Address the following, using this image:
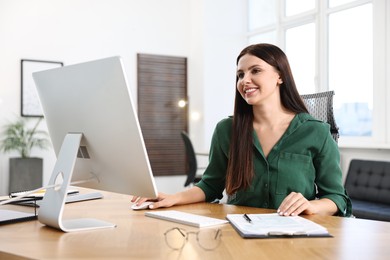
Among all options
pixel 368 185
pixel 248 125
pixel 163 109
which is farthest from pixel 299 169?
pixel 163 109

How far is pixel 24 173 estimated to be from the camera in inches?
210

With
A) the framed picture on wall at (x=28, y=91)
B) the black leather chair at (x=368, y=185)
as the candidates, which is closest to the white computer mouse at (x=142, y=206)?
the black leather chair at (x=368, y=185)

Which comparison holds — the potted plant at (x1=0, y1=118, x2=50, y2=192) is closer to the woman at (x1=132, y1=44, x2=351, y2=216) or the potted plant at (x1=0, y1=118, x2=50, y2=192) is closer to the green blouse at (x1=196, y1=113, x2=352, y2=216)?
the woman at (x1=132, y1=44, x2=351, y2=216)

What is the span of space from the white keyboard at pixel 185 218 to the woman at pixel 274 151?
4.9 inches

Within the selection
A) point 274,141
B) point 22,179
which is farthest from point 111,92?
point 22,179

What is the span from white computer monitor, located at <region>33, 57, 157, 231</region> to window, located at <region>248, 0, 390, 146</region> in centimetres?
367

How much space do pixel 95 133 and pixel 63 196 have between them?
0.20 meters

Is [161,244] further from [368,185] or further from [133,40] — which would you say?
[133,40]

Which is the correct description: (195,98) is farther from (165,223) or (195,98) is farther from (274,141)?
(165,223)

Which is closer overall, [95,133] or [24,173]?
[95,133]

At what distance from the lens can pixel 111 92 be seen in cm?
125

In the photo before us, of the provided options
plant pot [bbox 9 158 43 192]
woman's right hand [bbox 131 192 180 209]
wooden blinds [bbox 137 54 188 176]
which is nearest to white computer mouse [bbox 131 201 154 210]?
woman's right hand [bbox 131 192 180 209]

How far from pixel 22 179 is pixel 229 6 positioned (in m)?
3.74

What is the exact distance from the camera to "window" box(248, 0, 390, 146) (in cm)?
443
